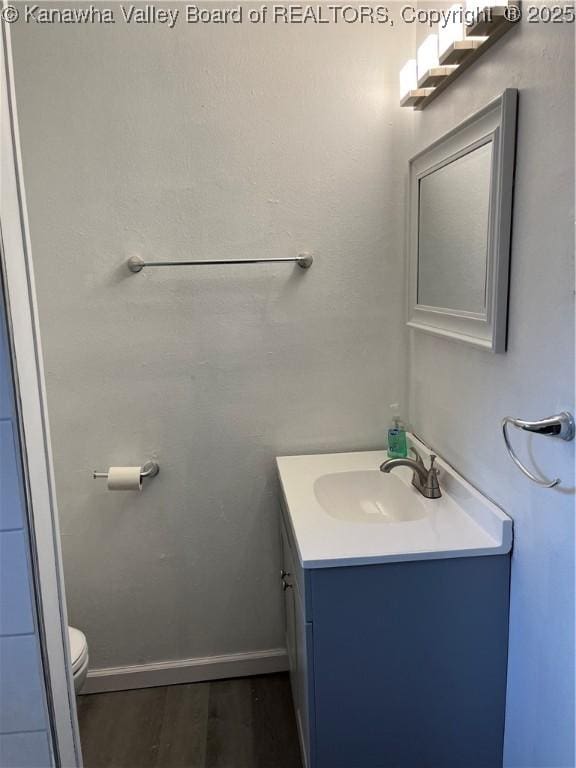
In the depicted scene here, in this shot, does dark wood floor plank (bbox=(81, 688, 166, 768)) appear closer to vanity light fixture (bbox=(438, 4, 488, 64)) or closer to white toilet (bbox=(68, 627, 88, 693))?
white toilet (bbox=(68, 627, 88, 693))

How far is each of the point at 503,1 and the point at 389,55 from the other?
670 mm

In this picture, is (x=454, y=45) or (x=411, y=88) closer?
(x=454, y=45)

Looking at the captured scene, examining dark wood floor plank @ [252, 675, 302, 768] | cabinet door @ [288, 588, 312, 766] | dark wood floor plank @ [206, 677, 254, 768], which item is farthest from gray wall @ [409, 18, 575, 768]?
dark wood floor plank @ [206, 677, 254, 768]

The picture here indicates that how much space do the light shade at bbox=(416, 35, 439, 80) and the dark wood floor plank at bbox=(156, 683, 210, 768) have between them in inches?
82.6

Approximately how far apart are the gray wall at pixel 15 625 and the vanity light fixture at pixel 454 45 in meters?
1.11

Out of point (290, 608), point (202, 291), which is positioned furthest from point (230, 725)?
point (202, 291)

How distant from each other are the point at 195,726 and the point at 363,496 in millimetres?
947

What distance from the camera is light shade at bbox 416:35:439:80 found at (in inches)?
56.2

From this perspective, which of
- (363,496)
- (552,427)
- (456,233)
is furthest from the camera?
(363,496)

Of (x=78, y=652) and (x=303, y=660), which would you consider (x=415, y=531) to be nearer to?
(x=303, y=660)

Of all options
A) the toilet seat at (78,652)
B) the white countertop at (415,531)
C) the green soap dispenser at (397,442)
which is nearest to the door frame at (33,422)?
the white countertop at (415,531)

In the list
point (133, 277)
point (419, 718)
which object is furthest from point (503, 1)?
point (419, 718)

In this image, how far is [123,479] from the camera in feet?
5.84

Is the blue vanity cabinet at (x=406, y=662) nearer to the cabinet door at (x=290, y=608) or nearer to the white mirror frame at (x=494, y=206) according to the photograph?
the cabinet door at (x=290, y=608)
